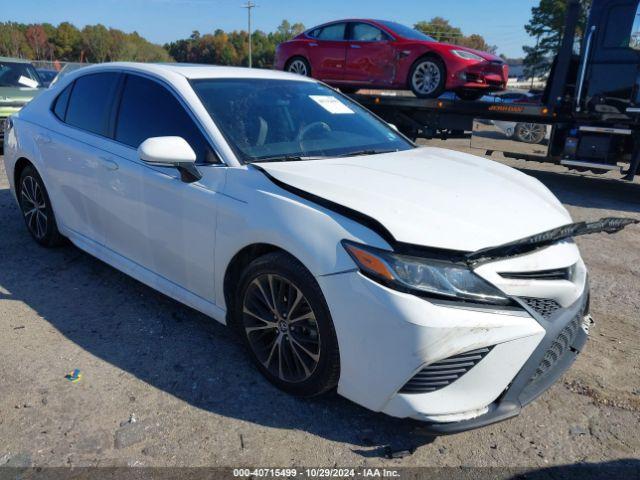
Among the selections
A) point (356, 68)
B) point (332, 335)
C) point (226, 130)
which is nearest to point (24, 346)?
point (226, 130)

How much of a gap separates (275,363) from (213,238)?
0.75 m

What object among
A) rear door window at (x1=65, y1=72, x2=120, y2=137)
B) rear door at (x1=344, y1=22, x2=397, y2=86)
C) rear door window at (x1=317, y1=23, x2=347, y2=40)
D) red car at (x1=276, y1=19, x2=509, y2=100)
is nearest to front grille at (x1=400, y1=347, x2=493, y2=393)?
rear door window at (x1=65, y1=72, x2=120, y2=137)

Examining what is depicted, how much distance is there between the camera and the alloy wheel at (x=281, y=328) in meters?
2.56

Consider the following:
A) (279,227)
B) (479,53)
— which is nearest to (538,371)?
(279,227)

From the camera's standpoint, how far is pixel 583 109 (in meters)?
8.19

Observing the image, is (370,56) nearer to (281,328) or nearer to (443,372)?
(281,328)

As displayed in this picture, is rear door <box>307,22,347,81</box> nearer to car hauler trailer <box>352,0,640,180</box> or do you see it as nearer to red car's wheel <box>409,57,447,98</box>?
red car's wheel <box>409,57,447,98</box>

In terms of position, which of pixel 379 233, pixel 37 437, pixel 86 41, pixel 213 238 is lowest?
pixel 37 437

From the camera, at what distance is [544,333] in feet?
7.46

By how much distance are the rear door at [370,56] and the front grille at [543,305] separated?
8023 millimetres

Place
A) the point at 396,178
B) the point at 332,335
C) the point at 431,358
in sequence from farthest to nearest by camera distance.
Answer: the point at 396,178, the point at 332,335, the point at 431,358

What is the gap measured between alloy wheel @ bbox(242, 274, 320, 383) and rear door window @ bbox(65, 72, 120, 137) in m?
1.82

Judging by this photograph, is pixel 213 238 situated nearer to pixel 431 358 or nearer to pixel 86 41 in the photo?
pixel 431 358

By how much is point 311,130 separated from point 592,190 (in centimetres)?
703
